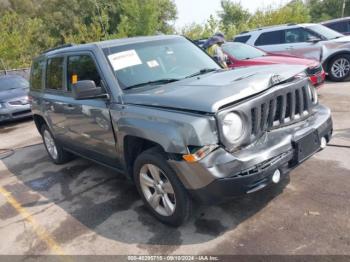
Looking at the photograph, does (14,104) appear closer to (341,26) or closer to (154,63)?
(154,63)

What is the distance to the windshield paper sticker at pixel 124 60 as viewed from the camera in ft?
12.4

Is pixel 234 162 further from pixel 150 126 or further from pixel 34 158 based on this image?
pixel 34 158

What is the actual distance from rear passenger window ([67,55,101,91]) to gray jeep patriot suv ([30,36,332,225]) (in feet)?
0.04

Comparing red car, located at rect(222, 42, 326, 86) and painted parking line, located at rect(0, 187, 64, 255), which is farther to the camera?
red car, located at rect(222, 42, 326, 86)

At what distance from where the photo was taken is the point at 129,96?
137 inches

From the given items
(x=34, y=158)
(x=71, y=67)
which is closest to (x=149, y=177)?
(x=71, y=67)

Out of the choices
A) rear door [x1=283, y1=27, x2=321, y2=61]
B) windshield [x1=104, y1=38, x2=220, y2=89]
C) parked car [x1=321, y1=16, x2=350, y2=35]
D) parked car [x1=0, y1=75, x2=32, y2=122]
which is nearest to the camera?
windshield [x1=104, y1=38, x2=220, y2=89]

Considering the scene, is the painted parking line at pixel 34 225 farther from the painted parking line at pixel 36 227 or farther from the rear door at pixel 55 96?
the rear door at pixel 55 96

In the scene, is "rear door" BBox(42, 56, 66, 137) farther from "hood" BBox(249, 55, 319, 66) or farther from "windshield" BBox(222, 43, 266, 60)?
"windshield" BBox(222, 43, 266, 60)

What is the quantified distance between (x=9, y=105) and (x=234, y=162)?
9.07 m

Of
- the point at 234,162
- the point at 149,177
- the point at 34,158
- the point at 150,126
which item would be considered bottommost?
the point at 34,158

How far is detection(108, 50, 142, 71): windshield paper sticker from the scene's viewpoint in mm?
3782

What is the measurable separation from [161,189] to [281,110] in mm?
1384

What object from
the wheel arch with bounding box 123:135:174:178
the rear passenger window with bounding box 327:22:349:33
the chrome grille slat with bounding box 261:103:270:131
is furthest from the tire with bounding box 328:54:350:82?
the wheel arch with bounding box 123:135:174:178
